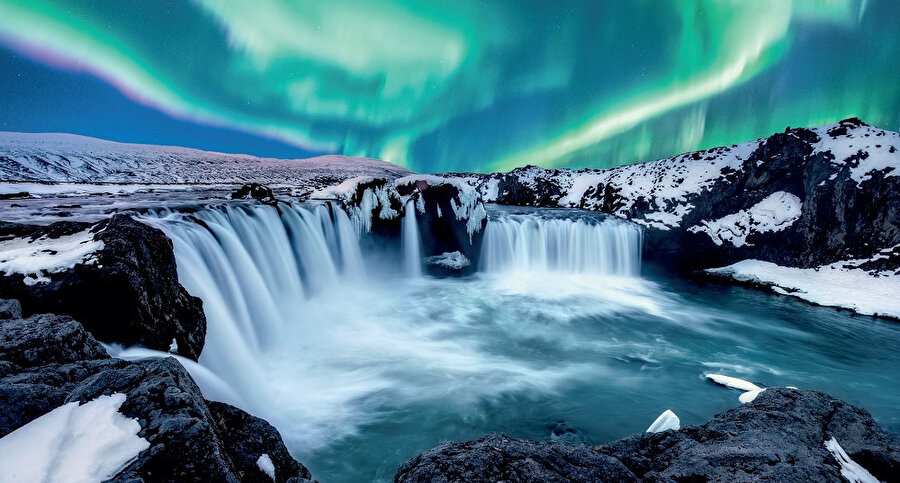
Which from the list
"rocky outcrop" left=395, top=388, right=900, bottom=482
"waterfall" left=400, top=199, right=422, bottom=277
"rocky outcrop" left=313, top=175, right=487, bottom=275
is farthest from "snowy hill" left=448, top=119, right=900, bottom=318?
"rocky outcrop" left=395, top=388, right=900, bottom=482

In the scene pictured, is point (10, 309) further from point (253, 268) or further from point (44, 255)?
point (253, 268)

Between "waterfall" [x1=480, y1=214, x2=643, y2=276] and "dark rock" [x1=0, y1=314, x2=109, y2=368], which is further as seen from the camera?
"waterfall" [x1=480, y1=214, x2=643, y2=276]

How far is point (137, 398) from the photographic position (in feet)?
6.37

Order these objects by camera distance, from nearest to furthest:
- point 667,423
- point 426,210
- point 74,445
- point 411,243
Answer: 1. point 74,445
2. point 667,423
3. point 426,210
4. point 411,243

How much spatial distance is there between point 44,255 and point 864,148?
92.9 ft

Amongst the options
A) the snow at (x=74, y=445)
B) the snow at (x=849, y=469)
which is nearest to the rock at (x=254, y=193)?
the snow at (x=74, y=445)

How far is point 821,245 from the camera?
16.6 metres

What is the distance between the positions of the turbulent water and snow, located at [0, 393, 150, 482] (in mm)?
2601

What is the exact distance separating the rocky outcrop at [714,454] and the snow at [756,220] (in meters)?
19.4

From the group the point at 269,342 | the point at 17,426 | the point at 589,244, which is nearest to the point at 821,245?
the point at 589,244

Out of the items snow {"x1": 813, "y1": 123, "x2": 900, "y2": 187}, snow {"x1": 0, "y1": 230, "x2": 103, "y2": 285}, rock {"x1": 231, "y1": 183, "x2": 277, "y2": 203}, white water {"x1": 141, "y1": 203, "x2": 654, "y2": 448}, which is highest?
snow {"x1": 813, "y1": 123, "x2": 900, "y2": 187}

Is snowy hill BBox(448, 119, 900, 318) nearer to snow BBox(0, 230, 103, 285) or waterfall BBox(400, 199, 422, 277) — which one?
waterfall BBox(400, 199, 422, 277)

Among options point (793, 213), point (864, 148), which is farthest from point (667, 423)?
point (864, 148)

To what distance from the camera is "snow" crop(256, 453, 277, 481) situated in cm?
→ 257
